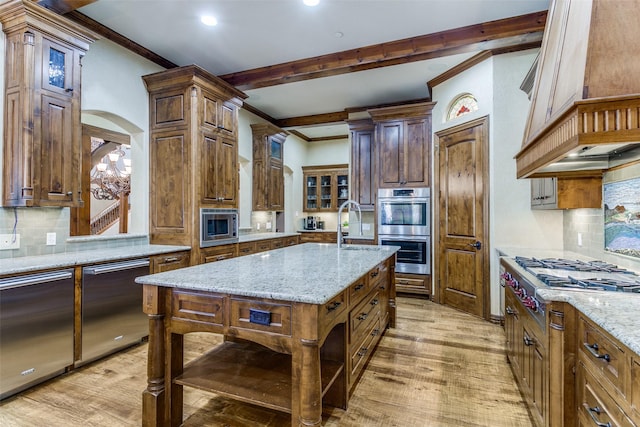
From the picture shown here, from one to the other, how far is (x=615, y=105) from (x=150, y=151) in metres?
4.14

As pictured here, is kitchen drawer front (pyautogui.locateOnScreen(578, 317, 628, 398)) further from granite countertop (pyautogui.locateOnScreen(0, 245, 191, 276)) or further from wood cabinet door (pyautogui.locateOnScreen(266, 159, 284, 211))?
wood cabinet door (pyautogui.locateOnScreen(266, 159, 284, 211))

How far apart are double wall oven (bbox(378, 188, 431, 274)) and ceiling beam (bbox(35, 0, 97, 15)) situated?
13.3ft

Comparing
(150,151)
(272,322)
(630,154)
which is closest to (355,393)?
(272,322)

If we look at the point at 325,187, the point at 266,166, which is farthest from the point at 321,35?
the point at 325,187

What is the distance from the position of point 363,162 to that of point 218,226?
275cm

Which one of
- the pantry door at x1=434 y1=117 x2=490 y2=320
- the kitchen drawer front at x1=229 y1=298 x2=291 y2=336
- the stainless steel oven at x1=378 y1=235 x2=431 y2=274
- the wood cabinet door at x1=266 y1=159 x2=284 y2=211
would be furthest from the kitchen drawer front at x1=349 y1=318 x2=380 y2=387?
the wood cabinet door at x1=266 y1=159 x2=284 y2=211

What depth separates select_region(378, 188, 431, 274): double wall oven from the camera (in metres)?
4.75

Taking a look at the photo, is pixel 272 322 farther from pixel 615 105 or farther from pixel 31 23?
pixel 31 23

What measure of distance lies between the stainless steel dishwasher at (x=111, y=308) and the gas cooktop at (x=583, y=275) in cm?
324

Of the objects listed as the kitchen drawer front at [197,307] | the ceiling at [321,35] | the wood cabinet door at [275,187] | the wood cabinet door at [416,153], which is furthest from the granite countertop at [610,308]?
the wood cabinet door at [275,187]

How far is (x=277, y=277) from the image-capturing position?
72.9 inches

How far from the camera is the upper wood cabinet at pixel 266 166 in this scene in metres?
5.75

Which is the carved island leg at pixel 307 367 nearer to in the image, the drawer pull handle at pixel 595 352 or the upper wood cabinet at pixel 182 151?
the drawer pull handle at pixel 595 352

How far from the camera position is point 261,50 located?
12.5 ft
